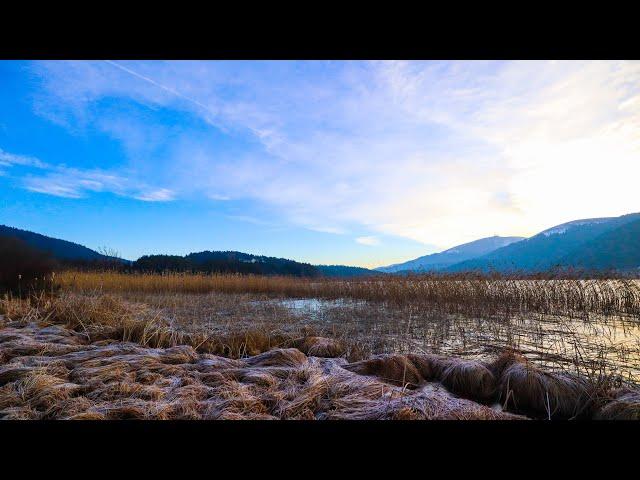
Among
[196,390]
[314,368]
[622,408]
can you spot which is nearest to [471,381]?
[622,408]

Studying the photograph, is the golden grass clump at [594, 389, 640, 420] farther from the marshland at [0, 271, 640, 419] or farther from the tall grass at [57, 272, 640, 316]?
the tall grass at [57, 272, 640, 316]

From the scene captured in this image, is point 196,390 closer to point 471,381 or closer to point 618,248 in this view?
point 471,381

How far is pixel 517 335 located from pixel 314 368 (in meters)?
4.75

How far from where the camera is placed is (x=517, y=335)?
6.12 m

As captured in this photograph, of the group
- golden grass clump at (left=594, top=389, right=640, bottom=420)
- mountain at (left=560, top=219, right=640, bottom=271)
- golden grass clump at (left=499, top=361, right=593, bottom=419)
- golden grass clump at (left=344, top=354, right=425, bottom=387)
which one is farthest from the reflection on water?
mountain at (left=560, top=219, right=640, bottom=271)

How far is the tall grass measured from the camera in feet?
30.9

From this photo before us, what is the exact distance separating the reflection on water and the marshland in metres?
0.03

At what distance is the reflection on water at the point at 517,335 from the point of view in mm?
4414

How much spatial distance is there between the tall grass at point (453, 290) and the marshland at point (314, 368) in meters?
1.05

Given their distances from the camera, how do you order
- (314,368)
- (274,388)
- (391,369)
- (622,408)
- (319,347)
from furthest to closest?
(319,347) → (391,369) → (314,368) → (274,388) → (622,408)

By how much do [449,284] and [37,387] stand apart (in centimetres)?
1092
